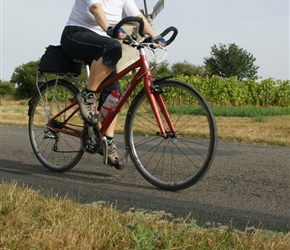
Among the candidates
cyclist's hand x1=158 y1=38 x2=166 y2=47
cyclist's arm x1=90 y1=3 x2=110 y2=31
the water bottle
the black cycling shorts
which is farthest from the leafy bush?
cyclist's hand x1=158 y1=38 x2=166 y2=47

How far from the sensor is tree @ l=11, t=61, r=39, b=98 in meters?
56.4

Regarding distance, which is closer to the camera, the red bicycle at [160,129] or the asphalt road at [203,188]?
the asphalt road at [203,188]

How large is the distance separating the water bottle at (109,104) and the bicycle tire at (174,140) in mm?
192

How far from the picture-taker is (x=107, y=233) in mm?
2277

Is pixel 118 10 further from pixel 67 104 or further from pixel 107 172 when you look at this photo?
pixel 107 172

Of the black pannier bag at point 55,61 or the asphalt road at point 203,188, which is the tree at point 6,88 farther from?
the black pannier bag at point 55,61

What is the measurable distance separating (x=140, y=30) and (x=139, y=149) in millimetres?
991

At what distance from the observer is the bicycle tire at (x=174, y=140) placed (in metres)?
3.81

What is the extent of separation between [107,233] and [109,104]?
2225 mm

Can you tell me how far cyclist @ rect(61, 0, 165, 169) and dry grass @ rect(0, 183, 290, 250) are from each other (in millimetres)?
1804

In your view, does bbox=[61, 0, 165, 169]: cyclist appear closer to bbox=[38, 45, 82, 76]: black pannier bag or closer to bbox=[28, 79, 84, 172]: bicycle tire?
bbox=[38, 45, 82, 76]: black pannier bag

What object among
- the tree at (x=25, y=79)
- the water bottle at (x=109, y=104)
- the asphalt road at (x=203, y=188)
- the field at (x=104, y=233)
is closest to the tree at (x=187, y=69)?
the tree at (x=25, y=79)

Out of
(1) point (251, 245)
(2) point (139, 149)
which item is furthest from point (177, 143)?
(1) point (251, 245)

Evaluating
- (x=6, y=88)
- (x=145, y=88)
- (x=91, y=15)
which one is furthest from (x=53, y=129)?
(x=6, y=88)
